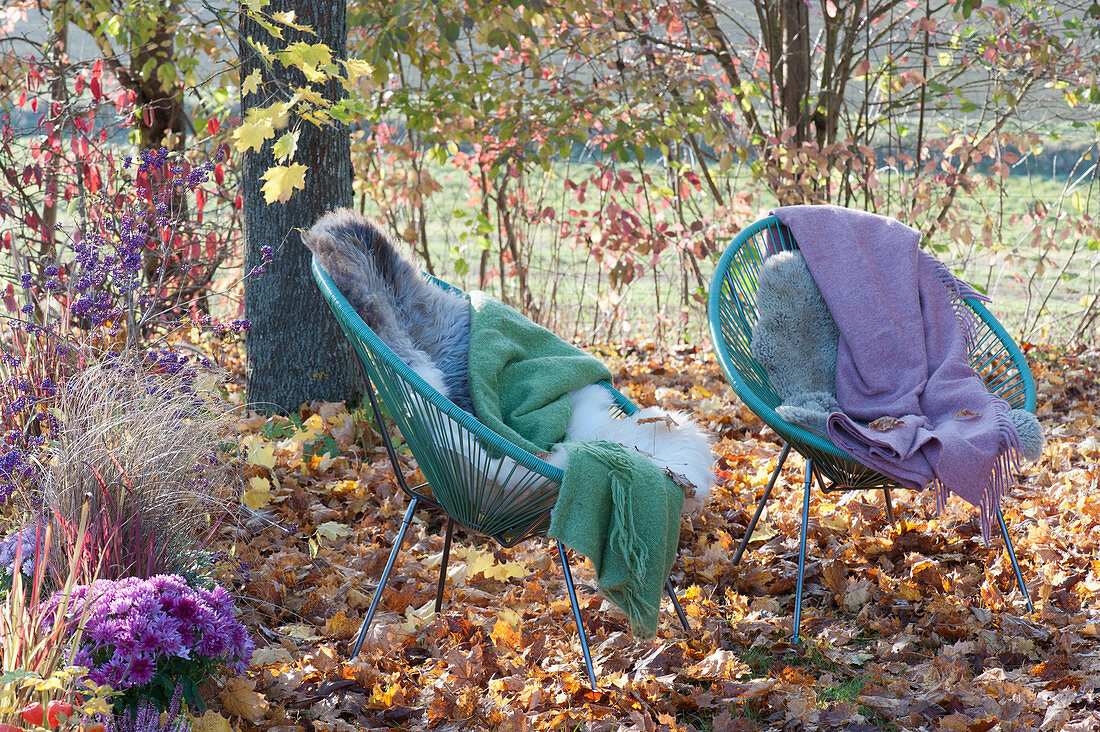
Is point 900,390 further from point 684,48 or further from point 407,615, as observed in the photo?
point 684,48

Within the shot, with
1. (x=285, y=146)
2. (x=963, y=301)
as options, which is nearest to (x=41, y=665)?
(x=285, y=146)

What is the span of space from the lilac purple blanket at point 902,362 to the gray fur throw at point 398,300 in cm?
102

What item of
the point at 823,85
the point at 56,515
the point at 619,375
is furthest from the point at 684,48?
the point at 56,515

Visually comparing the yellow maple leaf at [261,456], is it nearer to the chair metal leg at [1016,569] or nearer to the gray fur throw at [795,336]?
the gray fur throw at [795,336]

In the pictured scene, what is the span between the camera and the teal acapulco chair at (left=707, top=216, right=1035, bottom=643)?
2.33 m

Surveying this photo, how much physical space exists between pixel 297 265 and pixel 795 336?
1.95m

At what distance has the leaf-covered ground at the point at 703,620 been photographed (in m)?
1.92

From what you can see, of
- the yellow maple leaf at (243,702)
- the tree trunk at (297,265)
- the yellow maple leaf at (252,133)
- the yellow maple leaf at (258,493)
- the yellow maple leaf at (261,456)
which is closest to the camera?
the yellow maple leaf at (243,702)

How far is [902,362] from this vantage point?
8.95 feet

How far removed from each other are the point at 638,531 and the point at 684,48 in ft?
12.3

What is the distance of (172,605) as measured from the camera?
170 centimetres

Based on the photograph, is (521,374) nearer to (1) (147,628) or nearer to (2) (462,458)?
(2) (462,458)

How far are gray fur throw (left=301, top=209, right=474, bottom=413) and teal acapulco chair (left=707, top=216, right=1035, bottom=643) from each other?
0.75 metres

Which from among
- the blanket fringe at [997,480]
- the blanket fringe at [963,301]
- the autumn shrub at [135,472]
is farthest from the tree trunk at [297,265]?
the blanket fringe at [997,480]
